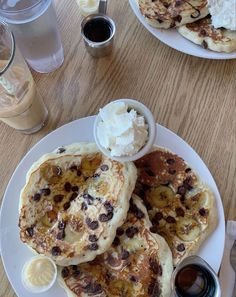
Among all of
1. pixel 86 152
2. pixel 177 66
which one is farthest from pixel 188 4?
pixel 86 152

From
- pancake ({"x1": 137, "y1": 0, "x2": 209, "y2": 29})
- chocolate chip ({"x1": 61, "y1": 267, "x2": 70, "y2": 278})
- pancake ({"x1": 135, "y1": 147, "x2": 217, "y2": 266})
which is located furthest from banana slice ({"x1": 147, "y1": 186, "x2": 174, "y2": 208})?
pancake ({"x1": 137, "y1": 0, "x2": 209, "y2": 29})

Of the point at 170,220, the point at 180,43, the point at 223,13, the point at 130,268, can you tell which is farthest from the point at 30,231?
the point at 223,13

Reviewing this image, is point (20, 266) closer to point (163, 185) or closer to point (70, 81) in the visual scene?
point (163, 185)

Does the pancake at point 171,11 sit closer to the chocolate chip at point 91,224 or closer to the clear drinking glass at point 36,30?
the clear drinking glass at point 36,30

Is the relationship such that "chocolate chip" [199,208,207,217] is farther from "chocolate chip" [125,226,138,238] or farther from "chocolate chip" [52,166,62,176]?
"chocolate chip" [52,166,62,176]

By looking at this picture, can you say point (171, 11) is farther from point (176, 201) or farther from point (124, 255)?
point (124, 255)

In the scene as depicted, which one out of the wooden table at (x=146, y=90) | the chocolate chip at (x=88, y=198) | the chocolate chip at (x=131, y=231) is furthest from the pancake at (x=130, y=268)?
the wooden table at (x=146, y=90)
